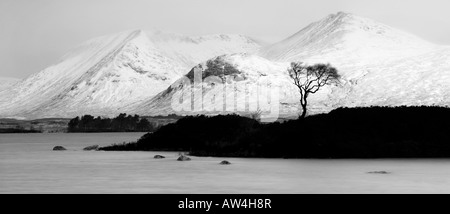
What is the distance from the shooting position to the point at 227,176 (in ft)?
232

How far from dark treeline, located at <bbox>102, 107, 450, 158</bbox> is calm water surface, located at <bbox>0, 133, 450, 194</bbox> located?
479cm

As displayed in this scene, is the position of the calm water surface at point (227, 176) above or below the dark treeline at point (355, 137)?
below

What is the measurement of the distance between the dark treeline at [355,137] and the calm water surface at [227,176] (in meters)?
4.79

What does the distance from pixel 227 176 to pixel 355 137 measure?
1061 inches

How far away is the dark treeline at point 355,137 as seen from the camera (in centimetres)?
9138

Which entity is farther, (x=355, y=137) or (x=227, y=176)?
(x=355, y=137)

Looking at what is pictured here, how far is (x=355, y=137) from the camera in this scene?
93.0 metres

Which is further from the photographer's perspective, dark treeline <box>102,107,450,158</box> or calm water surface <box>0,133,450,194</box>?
dark treeline <box>102,107,450,158</box>

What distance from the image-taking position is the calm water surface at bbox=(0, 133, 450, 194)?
198 feet

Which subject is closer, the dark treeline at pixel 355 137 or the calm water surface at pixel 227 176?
the calm water surface at pixel 227 176

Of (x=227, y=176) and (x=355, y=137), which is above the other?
(x=355, y=137)
